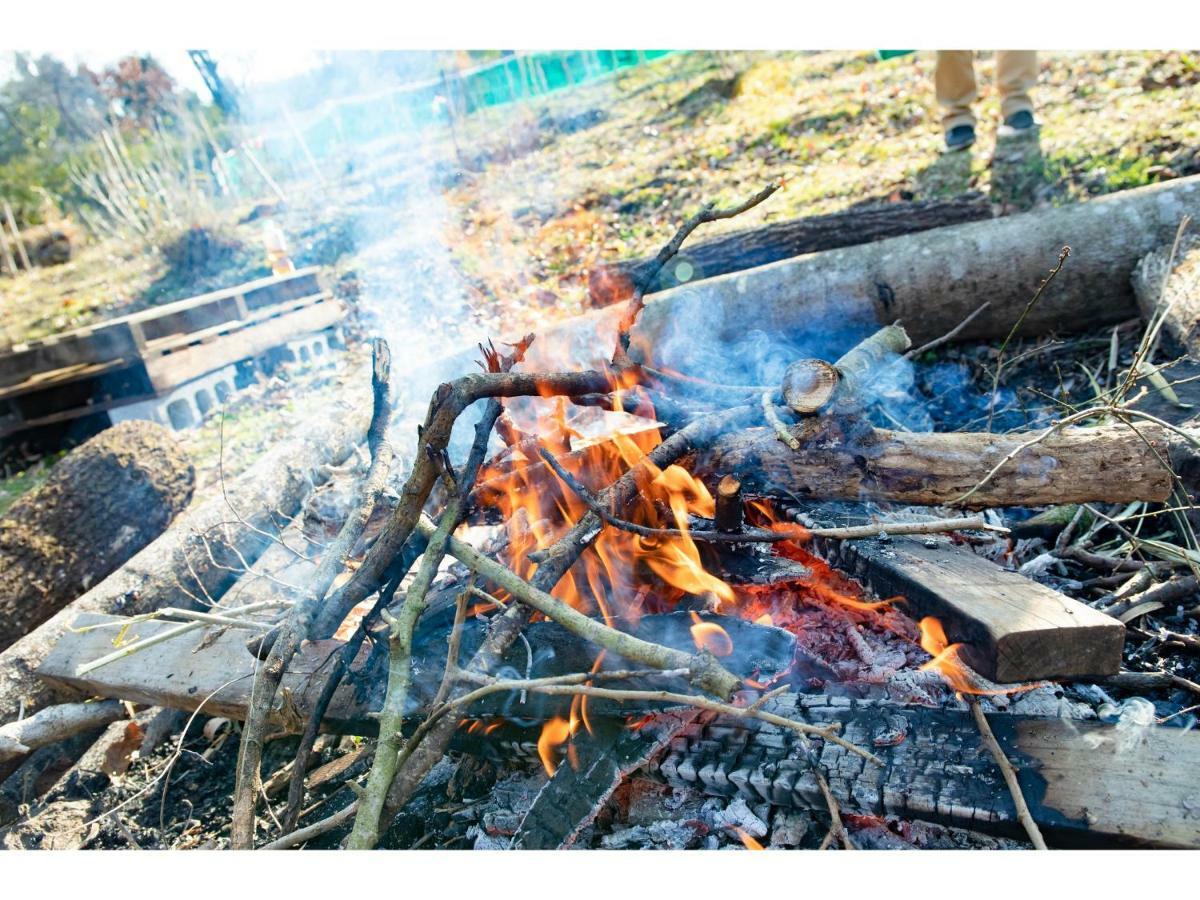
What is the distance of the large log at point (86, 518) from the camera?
3430mm

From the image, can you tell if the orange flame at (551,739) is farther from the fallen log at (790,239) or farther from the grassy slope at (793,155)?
the grassy slope at (793,155)

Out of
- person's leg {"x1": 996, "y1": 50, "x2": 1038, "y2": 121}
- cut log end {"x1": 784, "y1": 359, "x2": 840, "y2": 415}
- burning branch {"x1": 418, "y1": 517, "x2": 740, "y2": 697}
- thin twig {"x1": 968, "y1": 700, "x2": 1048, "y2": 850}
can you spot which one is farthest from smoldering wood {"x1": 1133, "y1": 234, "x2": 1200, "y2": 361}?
burning branch {"x1": 418, "y1": 517, "x2": 740, "y2": 697}

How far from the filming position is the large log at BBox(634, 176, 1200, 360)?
3.71m

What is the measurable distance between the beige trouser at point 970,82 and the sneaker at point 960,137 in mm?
34

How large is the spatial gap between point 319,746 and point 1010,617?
212 centimetres

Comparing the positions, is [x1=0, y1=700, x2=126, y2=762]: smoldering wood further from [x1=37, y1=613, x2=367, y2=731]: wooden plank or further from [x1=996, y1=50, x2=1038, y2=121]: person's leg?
A: [x1=996, y1=50, x2=1038, y2=121]: person's leg

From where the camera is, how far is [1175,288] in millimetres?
3271

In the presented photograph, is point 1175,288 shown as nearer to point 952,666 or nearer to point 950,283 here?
point 950,283

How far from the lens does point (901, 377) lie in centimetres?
377

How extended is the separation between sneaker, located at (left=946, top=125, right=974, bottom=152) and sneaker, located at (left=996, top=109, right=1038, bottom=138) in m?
0.22
